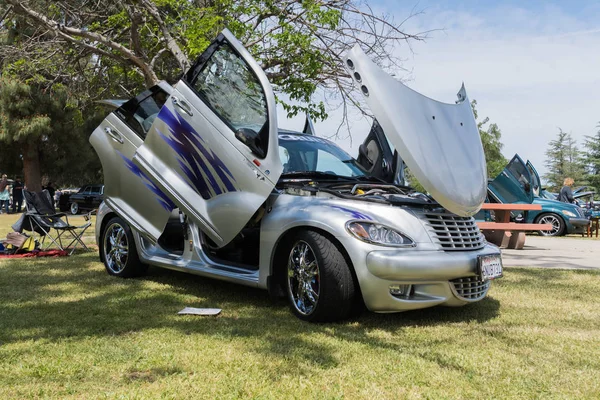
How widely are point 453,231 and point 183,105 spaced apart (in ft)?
8.80

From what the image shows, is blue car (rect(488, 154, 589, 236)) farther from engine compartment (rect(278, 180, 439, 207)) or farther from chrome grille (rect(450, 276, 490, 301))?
chrome grille (rect(450, 276, 490, 301))

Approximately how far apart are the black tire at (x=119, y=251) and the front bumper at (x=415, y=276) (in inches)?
131

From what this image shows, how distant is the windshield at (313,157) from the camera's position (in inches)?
222

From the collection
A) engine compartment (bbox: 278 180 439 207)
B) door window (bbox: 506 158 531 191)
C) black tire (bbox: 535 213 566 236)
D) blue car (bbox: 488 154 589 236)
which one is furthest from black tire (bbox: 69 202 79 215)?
engine compartment (bbox: 278 180 439 207)

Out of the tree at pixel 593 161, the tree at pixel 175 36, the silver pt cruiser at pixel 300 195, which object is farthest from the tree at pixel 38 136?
the tree at pixel 593 161

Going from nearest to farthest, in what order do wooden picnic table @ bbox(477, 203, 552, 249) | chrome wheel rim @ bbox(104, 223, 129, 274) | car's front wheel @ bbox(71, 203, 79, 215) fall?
chrome wheel rim @ bbox(104, 223, 129, 274) → wooden picnic table @ bbox(477, 203, 552, 249) → car's front wheel @ bbox(71, 203, 79, 215)

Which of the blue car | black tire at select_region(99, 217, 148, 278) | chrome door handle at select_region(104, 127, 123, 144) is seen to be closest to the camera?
chrome door handle at select_region(104, 127, 123, 144)

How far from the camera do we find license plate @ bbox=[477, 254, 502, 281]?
4508 mm

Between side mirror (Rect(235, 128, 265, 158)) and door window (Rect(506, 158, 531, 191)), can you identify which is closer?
side mirror (Rect(235, 128, 265, 158))

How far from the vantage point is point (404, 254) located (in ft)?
13.8

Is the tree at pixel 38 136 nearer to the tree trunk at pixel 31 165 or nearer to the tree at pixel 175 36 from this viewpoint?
the tree trunk at pixel 31 165

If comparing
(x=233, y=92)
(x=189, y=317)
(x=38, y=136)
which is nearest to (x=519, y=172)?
(x=233, y=92)

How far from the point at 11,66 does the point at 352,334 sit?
29.4ft

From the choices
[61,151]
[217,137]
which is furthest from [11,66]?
[61,151]
